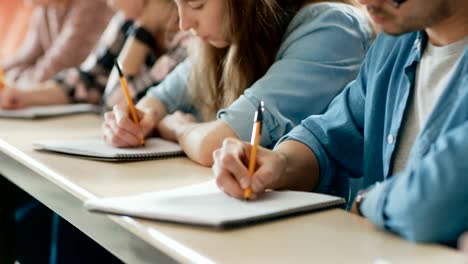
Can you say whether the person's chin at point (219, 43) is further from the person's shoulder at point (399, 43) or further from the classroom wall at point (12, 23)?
the classroom wall at point (12, 23)

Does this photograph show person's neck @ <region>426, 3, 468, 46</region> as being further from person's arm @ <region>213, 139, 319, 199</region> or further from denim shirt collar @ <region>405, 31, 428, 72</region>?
person's arm @ <region>213, 139, 319, 199</region>

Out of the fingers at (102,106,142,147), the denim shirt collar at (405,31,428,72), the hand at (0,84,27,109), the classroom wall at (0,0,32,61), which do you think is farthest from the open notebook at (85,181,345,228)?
the classroom wall at (0,0,32,61)

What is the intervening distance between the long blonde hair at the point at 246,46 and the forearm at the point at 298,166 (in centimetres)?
32

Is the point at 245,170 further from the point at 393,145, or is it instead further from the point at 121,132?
the point at 121,132

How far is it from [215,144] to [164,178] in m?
0.17

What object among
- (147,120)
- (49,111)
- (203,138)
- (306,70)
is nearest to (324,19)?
(306,70)

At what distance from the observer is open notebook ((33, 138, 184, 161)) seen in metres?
1.35

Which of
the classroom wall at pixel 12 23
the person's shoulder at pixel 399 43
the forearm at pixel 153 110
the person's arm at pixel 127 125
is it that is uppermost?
the person's shoulder at pixel 399 43

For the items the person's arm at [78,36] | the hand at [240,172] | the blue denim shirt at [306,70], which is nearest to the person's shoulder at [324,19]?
the blue denim shirt at [306,70]

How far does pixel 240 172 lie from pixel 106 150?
1.57 feet

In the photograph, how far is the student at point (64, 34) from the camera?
2465 millimetres

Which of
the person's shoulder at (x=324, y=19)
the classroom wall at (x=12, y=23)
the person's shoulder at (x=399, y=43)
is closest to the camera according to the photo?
the person's shoulder at (x=399, y=43)

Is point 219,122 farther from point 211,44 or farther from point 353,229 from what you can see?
point 353,229

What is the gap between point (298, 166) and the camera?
1.17 metres
